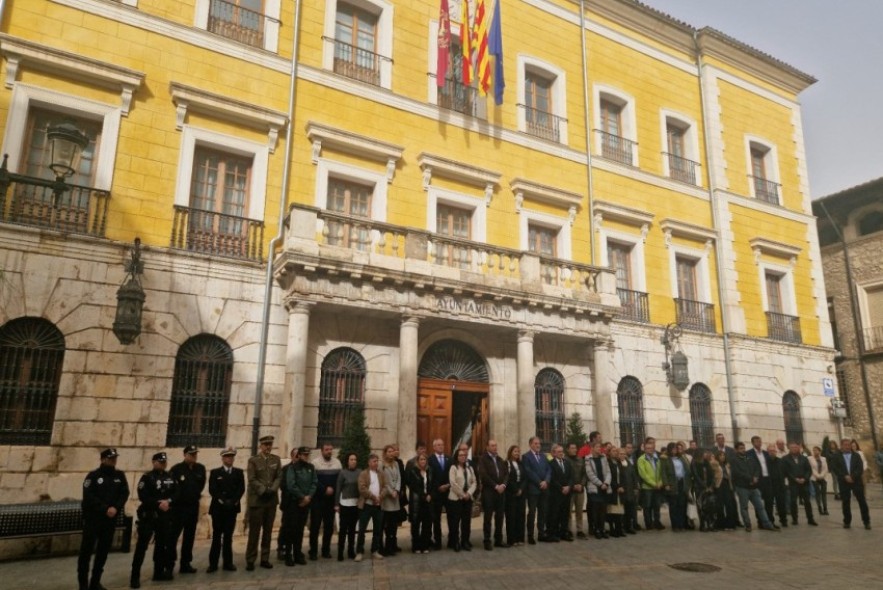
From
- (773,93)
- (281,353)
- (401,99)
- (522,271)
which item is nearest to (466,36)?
(401,99)

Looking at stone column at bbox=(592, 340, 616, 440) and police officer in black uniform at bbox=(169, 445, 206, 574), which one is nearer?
police officer in black uniform at bbox=(169, 445, 206, 574)

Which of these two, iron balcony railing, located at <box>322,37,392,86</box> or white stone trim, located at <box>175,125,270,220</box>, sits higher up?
iron balcony railing, located at <box>322,37,392,86</box>

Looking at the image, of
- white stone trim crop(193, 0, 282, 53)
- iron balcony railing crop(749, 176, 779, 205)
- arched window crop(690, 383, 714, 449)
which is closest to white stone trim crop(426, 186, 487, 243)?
white stone trim crop(193, 0, 282, 53)

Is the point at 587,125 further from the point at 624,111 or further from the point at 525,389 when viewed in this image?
the point at 525,389

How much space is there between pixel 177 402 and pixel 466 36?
10945 mm

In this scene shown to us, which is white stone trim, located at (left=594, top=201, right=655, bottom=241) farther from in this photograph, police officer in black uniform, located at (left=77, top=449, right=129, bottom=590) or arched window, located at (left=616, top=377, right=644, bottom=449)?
police officer in black uniform, located at (left=77, top=449, right=129, bottom=590)

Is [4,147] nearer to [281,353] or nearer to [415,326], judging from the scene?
[281,353]

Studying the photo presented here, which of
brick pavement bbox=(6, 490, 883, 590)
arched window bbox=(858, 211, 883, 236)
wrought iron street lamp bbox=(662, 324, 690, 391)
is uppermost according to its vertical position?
arched window bbox=(858, 211, 883, 236)

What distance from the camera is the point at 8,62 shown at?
1060 centimetres

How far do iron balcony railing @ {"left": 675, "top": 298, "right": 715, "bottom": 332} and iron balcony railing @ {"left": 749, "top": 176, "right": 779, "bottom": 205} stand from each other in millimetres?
5154

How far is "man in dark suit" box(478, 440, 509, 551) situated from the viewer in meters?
9.25

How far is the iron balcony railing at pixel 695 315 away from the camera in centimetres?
1755

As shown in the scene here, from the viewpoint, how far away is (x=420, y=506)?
29.1ft

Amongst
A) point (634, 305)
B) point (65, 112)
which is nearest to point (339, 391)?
point (65, 112)
